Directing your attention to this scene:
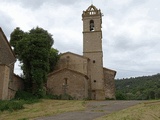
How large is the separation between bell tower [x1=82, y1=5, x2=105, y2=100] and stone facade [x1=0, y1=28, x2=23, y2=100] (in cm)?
1289

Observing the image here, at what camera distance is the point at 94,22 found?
39.2 meters

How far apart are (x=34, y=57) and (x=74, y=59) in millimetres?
10559

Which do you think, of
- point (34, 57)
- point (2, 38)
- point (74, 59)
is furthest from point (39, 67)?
point (74, 59)

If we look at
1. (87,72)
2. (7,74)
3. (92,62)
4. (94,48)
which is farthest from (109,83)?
(7,74)

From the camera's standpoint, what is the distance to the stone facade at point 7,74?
2116 centimetres

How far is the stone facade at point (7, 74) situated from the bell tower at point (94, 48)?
12.9m

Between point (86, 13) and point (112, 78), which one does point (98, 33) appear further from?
point (112, 78)

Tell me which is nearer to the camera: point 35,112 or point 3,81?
point 35,112

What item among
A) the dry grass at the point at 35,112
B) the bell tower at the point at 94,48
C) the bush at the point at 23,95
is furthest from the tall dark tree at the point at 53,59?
the dry grass at the point at 35,112

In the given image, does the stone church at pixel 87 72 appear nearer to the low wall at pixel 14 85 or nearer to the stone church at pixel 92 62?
the stone church at pixel 92 62

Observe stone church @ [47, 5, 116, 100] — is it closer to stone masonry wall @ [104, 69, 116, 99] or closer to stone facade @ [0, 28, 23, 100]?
stone masonry wall @ [104, 69, 116, 99]

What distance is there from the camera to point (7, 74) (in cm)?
2198

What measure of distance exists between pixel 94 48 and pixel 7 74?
18782 mm

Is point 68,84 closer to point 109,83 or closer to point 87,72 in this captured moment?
point 87,72
